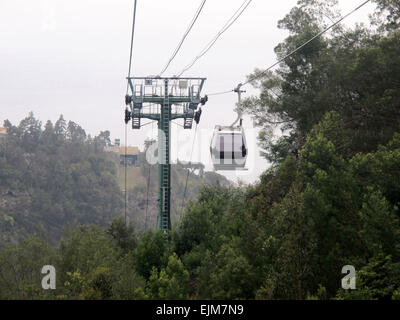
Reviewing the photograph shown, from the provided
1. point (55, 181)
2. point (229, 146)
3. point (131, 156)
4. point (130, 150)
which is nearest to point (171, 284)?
point (229, 146)

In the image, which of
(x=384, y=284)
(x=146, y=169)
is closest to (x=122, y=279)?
(x=384, y=284)

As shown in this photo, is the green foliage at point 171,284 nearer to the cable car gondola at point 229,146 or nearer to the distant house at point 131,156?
the cable car gondola at point 229,146

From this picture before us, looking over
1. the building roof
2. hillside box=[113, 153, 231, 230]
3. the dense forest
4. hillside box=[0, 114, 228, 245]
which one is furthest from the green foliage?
the building roof

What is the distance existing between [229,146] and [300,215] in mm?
3004

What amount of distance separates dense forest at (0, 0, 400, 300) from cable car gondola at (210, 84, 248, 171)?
217cm

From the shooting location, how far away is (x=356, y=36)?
27922 mm

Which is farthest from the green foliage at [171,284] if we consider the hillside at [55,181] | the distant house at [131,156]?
the distant house at [131,156]

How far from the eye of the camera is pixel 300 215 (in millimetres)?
15727

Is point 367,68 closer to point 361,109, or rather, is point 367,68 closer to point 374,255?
point 361,109

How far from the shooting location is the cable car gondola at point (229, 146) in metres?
16.3

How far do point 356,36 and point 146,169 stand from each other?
447 feet

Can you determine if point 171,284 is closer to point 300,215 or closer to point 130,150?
point 300,215

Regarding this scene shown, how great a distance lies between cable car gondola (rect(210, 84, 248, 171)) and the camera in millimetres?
16266
